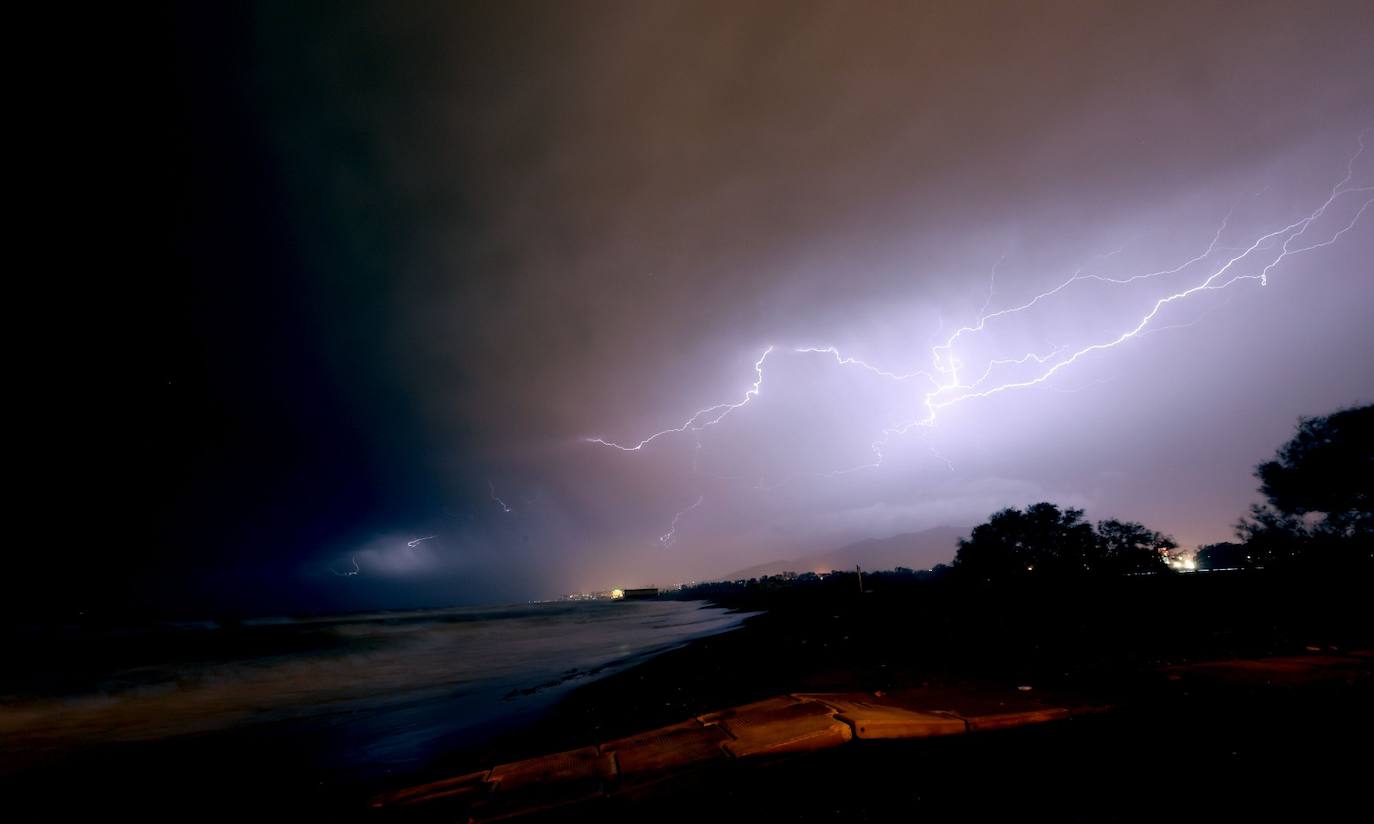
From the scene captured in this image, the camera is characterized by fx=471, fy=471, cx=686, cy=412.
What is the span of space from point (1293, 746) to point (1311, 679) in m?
1.79

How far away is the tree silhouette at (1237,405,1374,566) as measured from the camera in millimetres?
22203

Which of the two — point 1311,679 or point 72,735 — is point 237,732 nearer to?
point 72,735

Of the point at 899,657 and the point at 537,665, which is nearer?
the point at 899,657

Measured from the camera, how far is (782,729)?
3.61 m

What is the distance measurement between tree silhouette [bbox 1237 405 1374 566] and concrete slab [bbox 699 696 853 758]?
103 ft

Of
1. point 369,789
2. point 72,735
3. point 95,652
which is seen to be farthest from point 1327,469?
point 95,652

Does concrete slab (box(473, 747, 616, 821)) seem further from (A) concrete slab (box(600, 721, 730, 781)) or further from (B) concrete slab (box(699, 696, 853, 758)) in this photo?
(B) concrete slab (box(699, 696, 853, 758))

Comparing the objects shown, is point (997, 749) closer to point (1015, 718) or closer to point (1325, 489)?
point (1015, 718)

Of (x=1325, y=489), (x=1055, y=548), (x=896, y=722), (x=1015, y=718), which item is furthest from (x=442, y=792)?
(x=1055, y=548)

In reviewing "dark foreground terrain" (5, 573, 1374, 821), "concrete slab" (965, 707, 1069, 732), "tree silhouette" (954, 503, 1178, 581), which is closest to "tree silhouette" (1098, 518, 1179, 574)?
"tree silhouette" (954, 503, 1178, 581)

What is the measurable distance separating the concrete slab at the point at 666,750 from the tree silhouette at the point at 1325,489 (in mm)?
32338

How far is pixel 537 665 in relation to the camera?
16.9 meters

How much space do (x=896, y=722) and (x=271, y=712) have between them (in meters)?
15.6

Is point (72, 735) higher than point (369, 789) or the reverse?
the reverse
